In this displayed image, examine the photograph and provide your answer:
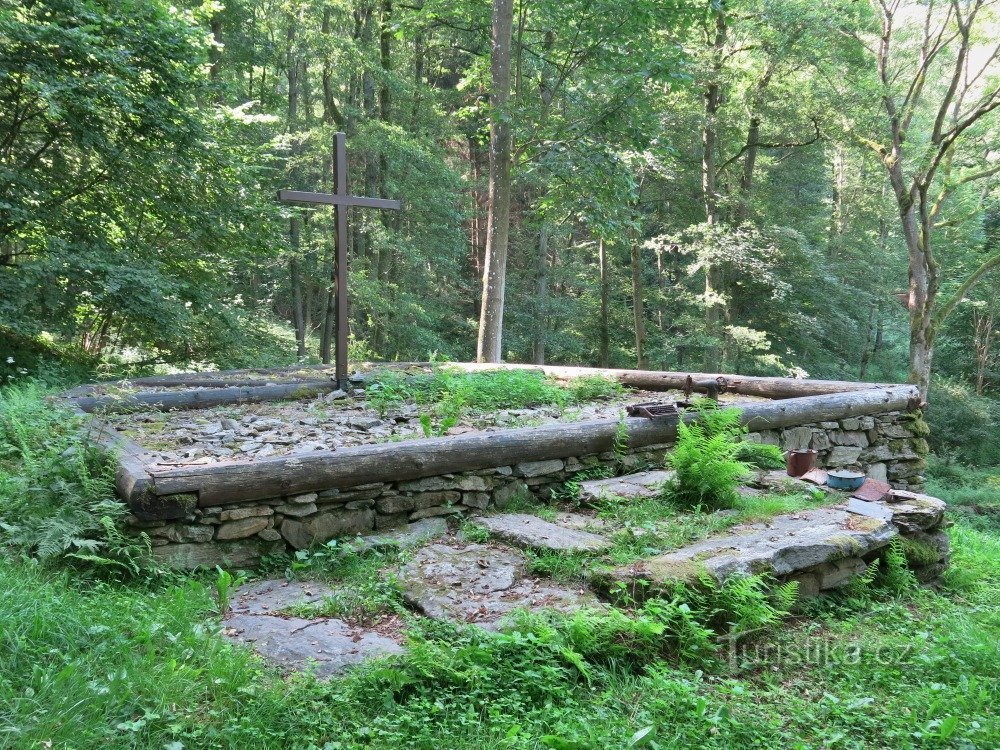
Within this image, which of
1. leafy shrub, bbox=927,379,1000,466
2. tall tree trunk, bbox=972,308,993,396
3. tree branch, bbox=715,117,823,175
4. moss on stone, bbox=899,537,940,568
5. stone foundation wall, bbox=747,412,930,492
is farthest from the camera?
tall tree trunk, bbox=972,308,993,396

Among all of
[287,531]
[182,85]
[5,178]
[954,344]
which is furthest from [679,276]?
[287,531]

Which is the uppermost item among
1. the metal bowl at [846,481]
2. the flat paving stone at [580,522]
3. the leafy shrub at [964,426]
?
the metal bowl at [846,481]

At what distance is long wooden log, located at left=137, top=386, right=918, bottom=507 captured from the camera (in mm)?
3688

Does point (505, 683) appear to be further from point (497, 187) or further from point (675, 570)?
point (497, 187)

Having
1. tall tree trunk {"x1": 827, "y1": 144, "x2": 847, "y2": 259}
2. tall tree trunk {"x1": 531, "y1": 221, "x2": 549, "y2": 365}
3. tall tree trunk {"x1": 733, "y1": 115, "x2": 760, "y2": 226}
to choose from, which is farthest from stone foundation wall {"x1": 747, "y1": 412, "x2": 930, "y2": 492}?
tall tree trunk {"x1": 827, "y1": 144, "x2": 847, "y2": 259}

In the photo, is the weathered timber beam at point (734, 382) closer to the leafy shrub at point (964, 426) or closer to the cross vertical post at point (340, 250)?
the cross vertical post at point (340, 250)

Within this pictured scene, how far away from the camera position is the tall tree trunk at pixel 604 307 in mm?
18922

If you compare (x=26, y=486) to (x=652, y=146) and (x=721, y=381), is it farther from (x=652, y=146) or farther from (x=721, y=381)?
(x=652, y=146)

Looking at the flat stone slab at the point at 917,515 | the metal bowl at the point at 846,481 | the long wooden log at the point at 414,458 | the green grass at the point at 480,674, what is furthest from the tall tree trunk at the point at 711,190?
the green grass at the point at 480,674

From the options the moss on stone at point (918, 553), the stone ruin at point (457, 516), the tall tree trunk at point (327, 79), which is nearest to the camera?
the stone ruin at point (457, 516)

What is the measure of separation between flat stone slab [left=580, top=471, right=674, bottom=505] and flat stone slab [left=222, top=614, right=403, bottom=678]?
2.13m

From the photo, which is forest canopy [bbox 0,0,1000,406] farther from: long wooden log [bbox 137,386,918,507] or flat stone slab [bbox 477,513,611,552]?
flat stone slab [bbox 477,513,611,552]

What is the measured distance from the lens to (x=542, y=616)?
3.13m

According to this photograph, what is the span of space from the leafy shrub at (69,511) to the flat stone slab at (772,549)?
96.0 inches
